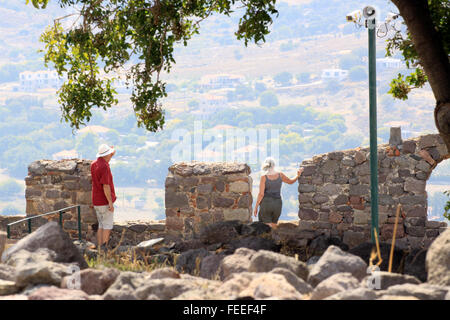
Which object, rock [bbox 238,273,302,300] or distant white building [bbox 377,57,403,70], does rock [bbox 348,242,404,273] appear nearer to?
rock [bbox 238,273,302,300]

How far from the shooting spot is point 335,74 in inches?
5128

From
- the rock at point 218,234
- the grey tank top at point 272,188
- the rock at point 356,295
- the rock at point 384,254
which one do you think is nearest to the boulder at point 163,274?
the rock at point 356,295

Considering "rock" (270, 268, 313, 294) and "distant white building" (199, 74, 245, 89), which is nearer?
"rock" (270, 268, 313, 294)

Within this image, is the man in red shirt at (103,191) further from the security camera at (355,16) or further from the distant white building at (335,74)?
the distant white building at (335,74)

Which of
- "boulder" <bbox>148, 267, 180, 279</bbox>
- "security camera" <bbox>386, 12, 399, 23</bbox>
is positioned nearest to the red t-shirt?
"security camera" <bbox>386, 12, 399, 23</bbox>

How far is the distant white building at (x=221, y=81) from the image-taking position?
5330 inches

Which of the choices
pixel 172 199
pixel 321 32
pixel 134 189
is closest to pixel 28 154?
pixel 134 189

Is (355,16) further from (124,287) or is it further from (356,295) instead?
(124,287)

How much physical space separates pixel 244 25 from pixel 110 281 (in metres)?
5.67

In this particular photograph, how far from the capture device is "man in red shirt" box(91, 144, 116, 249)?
1046cm

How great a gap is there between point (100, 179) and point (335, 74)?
405 ft

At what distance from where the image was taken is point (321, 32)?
151m

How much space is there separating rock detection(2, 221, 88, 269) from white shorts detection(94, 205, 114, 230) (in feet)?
14.8
